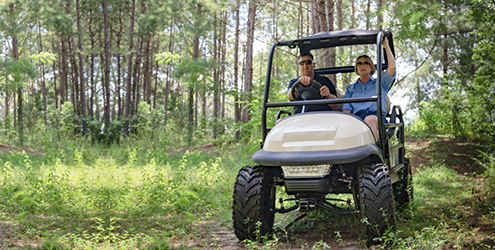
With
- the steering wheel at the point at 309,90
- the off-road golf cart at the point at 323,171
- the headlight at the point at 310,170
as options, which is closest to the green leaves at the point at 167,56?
the steering wheel at the point at 309,90

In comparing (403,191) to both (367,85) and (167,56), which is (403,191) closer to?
(367,85)

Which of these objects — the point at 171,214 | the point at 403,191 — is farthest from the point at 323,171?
the point at 171,214

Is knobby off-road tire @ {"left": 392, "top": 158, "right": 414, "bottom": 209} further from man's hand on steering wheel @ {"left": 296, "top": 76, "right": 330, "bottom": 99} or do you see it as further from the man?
man's hand on steering wheel @ {"left": 296, "top": 76, "right": 330, "bottom": 99}

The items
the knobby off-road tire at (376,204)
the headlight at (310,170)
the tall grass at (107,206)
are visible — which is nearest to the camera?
the knobby off-road tire at (376,204)

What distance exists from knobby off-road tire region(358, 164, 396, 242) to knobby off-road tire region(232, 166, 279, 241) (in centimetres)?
90

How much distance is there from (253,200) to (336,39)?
2086mm

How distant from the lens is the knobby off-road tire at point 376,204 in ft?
11.3

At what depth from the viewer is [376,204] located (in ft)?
11.3

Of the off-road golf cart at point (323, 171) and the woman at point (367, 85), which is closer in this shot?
the off-road golf cart at point (323, 171)

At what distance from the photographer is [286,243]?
4.02 metres

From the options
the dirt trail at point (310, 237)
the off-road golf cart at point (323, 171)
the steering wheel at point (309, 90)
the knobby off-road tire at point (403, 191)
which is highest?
the steering wheel at point (309, 90)

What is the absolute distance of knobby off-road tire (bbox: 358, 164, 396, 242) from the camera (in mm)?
3430

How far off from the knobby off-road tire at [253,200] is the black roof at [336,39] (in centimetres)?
154

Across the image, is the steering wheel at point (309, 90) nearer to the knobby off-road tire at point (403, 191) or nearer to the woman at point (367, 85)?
the woman at point (367, 85)
